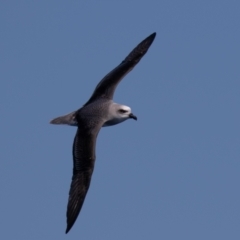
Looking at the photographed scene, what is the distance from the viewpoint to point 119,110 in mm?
43156

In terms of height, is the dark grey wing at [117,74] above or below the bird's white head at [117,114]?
above

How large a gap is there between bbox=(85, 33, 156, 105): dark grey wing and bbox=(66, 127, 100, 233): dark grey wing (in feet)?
9.89

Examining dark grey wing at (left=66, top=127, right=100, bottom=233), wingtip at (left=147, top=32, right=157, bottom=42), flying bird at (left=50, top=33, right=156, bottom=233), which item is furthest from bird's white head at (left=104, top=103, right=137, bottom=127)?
wingtip at (left=147, top=32, right=157, bottom=42)

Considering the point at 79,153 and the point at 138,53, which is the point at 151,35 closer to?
the point at 138,53

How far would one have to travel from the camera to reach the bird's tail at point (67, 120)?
1695 inches

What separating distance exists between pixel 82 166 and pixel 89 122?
1.93 metres

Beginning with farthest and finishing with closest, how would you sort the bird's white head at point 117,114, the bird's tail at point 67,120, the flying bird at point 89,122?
the bird's tail at point 67,120, the bird's white head at point 117,114, the flying bird at point 89,122

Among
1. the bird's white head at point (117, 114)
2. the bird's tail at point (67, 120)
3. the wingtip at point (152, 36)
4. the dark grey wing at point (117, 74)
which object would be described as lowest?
the bird's tail at point (67, 120)

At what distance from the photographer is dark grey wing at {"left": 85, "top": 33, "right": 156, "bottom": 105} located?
44594 millimetres

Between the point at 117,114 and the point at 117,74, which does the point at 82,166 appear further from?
the point at 117,74

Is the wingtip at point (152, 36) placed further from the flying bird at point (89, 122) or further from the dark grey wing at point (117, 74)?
the flying bird at point (89, 122)

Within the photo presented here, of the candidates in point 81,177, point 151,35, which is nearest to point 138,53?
point 151,35

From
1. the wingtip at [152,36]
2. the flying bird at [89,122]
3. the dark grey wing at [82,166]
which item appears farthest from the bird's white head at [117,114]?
the wingtip at [152,36]

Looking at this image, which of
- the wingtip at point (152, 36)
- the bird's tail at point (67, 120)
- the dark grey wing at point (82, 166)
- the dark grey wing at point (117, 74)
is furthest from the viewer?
the wingtip at point (152, 36)
